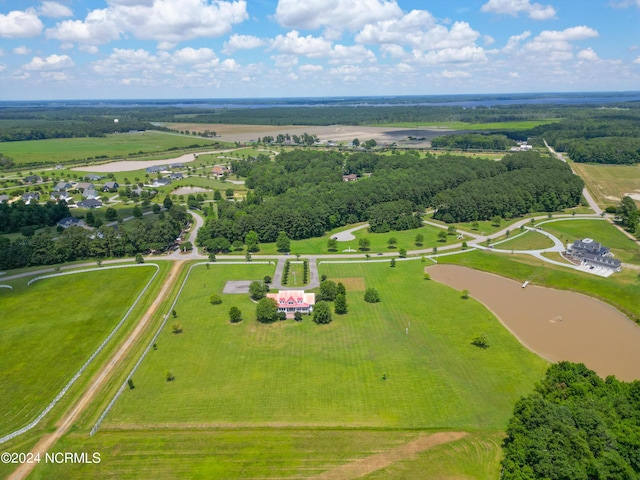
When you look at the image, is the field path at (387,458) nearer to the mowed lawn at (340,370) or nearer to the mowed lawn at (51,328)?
the mowed lawn at (340,370)

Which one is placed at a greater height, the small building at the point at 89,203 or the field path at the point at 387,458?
the small building at the point at 89,203

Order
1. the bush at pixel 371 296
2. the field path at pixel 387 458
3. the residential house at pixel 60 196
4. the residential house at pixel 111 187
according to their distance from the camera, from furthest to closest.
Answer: the residential house at pixel 111 187
the residential house at pixel 60 196
the bush at pixel 371 296
the field path at pixel 387 458

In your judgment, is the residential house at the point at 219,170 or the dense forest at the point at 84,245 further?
the residential house at the point at 219,170

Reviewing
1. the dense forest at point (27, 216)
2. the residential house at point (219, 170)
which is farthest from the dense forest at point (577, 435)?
the residential house at point (219, 170)

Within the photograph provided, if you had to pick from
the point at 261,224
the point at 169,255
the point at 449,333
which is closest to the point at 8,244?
the point at 169,255

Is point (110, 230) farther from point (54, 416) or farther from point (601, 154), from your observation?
point (601, 154)
